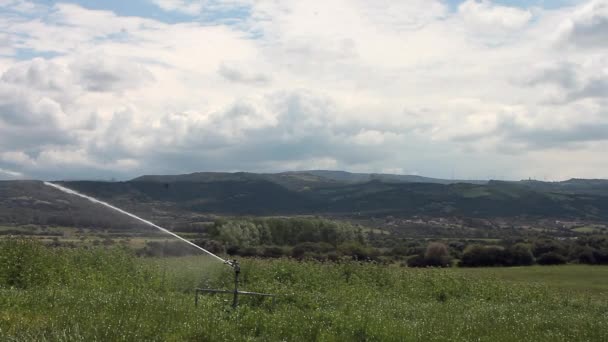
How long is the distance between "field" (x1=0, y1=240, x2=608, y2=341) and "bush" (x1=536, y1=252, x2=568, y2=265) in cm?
3001

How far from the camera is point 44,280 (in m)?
22.8

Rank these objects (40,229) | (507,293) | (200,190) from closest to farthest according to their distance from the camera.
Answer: (507,293)
(40,229)
(200,190)

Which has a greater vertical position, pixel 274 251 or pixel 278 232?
pixel 278 232

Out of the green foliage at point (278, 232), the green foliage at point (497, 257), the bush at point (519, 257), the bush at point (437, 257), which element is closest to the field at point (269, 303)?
the green foliage at point (278, 232)

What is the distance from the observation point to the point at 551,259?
5747 centimetres

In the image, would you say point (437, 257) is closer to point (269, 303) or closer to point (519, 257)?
point (519, 257)

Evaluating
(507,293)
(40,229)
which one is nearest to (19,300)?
(507,293)

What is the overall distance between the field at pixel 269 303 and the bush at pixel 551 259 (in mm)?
30006

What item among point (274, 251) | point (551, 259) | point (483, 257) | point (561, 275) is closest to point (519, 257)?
point (551, 259)

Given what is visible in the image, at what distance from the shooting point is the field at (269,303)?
48.5 ft

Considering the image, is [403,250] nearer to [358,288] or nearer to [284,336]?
Result: [358,288]

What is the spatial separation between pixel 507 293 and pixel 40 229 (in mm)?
41699

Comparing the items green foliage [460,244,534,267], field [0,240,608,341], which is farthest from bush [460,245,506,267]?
field [0,240,608,341]

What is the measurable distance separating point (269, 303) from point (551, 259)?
43789 mm
